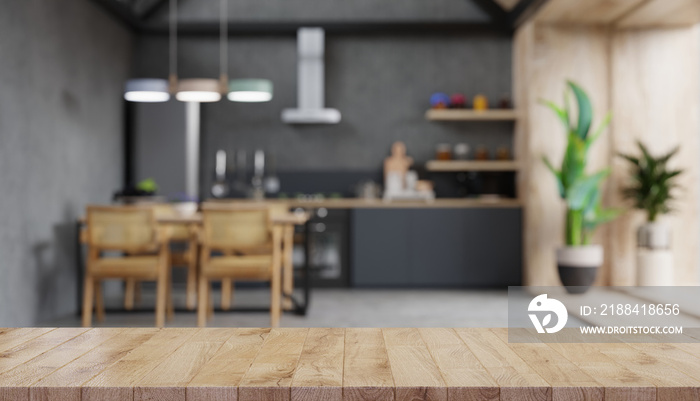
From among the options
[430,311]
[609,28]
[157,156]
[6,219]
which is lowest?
[430,311]

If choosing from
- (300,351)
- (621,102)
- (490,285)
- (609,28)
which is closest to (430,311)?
(490,285)

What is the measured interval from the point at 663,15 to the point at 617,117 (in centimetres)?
99

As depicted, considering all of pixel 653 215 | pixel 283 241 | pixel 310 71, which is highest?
pixel 310 71

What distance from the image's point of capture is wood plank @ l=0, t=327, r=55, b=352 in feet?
5.22

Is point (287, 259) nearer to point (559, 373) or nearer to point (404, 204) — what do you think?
point (404, 204)

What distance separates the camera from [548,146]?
6.34 metres

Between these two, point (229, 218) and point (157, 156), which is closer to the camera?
point (229, 218)

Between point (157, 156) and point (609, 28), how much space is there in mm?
4733

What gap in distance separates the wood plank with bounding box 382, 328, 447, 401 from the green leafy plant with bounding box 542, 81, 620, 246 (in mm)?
4336

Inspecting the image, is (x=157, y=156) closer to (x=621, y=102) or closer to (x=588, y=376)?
(x=621, y=102)

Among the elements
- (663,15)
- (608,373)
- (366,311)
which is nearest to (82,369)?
(608,373)

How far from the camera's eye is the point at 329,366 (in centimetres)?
138

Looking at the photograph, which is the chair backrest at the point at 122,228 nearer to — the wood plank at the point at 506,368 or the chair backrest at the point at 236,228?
the chair backrest at the point at 236,228

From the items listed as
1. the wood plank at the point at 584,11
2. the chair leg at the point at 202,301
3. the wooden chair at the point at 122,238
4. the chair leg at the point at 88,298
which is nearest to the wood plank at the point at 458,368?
the chair leg at the point at 202,301
